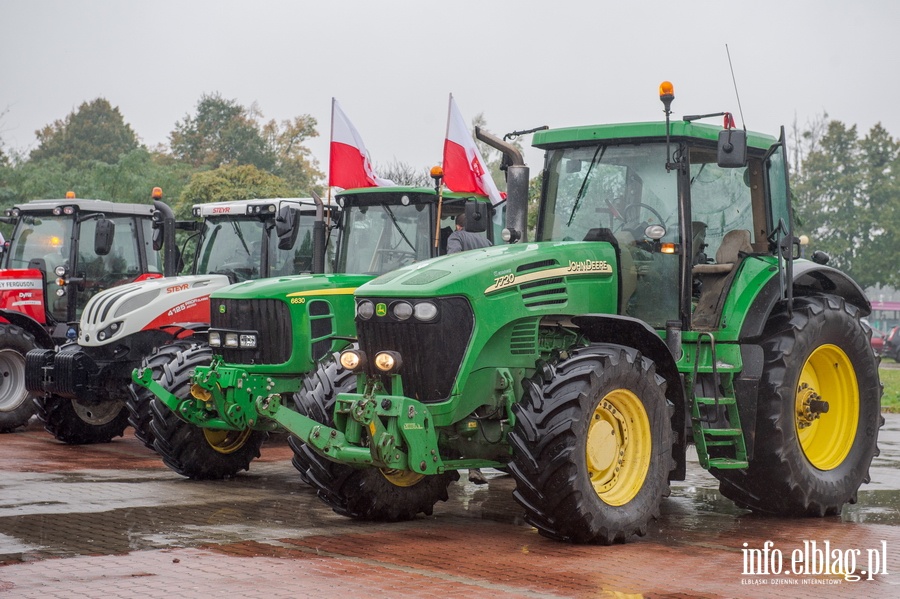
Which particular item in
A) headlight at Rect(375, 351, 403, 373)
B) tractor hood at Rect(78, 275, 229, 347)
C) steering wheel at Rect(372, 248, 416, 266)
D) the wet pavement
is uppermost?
steering wheel at Rect(372, 248, 416, 266)

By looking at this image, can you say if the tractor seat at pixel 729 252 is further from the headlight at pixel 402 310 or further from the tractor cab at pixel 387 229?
the tractor cab at pixel 387 229

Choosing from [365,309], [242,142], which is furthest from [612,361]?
[242,142]

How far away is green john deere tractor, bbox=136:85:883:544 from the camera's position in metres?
7.46

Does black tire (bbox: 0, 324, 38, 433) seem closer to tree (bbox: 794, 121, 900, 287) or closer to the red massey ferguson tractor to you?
the red massey ferguson tractor

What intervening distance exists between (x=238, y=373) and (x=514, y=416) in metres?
3.29

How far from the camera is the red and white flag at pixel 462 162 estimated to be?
14391 millimetres

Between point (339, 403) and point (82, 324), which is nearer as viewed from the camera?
point (339, 403)

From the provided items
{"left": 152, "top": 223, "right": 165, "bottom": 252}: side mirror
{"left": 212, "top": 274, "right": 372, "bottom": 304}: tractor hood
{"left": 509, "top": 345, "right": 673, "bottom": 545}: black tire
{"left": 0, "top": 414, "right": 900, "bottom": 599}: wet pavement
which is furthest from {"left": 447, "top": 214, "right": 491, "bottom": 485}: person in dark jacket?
{"left": 152, "top": 223, "right": 165, "bottom": 252}: side mirror

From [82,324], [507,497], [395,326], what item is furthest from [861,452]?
[82,324]

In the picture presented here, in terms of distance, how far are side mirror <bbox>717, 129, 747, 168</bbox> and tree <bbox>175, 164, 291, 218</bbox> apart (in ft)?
78.4

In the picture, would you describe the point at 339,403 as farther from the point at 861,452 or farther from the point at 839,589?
the point at 861,452

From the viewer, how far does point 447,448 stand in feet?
26.2

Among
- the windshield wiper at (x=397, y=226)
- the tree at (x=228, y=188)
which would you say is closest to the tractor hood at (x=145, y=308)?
the windshield wiper at (x=397, y=226)

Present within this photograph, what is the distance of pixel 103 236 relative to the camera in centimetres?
1442
